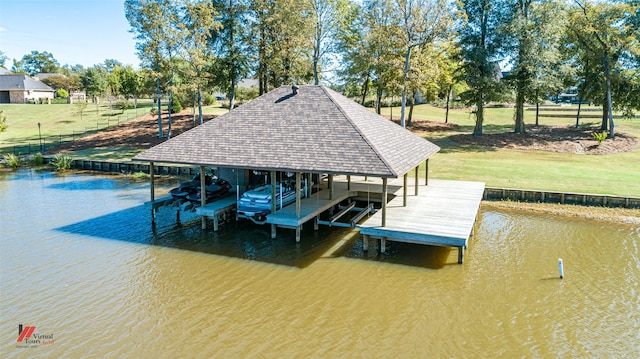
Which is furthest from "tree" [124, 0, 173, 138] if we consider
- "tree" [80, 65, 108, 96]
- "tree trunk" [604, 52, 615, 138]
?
"tree" [80, 65, 108, 96]

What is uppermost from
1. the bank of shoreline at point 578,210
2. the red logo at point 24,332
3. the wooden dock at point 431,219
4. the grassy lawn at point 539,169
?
the grassy lawn at point 539,169

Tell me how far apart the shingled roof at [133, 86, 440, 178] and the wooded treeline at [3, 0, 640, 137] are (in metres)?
14.1

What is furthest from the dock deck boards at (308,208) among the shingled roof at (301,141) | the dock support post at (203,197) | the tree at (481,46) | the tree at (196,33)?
the tree at (481,46)

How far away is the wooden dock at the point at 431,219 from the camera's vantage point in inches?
546

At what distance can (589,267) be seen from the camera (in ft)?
44.3

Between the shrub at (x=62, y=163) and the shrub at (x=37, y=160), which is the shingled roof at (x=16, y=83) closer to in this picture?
the shrub at (x=37, y=160)

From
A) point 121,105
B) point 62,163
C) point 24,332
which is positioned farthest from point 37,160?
point 24,332

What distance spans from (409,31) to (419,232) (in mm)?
20941

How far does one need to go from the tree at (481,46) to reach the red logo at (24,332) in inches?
1309

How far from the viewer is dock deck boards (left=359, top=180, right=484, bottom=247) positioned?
1387cm

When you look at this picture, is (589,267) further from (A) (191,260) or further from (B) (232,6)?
(B) (232,6)

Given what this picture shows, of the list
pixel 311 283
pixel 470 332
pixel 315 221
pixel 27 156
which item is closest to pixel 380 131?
pixel 315 221

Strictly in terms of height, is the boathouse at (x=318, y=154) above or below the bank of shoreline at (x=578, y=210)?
above

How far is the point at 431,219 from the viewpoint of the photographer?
50.6 feet
